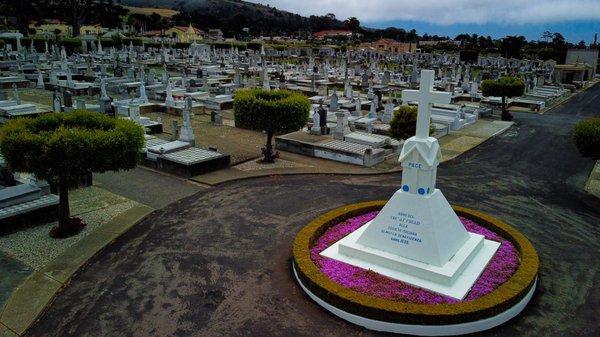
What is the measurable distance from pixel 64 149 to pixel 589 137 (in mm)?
14911

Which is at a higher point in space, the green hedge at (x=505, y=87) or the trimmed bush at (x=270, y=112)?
the green hedge at (x=505, y=87)

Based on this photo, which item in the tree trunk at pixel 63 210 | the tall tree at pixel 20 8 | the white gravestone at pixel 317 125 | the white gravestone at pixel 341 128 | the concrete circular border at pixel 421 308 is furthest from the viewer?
the tall tree at pixel 20 8

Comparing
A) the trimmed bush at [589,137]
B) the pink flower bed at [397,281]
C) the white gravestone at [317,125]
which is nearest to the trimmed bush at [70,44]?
the white gravestone at [317,125]

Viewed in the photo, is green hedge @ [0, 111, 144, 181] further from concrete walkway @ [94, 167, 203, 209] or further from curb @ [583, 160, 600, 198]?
curb @ [583, 160, 600, 198]

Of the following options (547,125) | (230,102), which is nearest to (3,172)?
(230,102)

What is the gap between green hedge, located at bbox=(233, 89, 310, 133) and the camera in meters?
16.0

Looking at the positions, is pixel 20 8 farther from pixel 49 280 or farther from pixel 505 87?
pixel 49 280

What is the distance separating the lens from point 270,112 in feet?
52.4

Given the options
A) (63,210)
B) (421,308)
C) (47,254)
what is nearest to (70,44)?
(63,210)

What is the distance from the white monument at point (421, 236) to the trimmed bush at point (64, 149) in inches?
207

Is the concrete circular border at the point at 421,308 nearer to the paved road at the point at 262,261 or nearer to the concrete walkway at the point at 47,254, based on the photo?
the paved road at the point at 262,261

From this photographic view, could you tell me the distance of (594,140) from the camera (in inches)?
560

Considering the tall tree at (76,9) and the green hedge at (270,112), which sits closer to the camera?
the green hedge at (270,112)

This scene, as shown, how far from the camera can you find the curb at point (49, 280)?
25.6 feet
